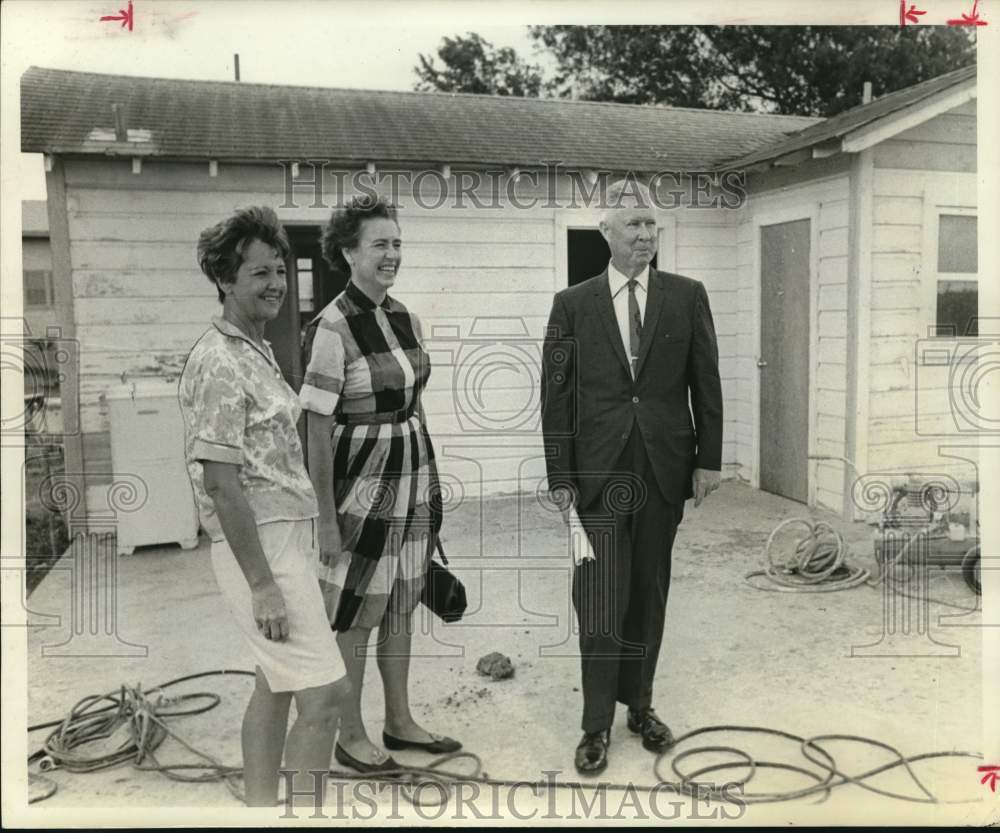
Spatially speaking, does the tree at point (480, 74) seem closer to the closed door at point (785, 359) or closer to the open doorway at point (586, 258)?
the closed door at point (785, 359)

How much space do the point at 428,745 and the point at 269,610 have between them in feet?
3.70

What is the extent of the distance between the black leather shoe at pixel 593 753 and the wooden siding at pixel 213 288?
1.85m

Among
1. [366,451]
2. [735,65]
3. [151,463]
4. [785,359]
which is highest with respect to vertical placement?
[735,65]

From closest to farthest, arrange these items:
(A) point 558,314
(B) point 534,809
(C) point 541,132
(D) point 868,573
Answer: (B) point 534,809, (A) point 558,314, (D) point 868,573, (C) point 541,132

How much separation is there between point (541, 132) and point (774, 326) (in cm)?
206

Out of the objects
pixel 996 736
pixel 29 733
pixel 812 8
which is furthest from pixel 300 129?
pixel 996 736

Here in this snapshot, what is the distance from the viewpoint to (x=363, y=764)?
9.82ft

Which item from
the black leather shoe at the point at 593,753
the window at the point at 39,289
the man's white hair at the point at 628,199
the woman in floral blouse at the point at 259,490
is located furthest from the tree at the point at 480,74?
the black leather shoe at the point at 593,753

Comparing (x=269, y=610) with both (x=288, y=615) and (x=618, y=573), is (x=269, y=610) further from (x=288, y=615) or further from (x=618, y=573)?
(x=618, y=573)

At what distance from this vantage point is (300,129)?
526 cm

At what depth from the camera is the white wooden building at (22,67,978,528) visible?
4.85 meters

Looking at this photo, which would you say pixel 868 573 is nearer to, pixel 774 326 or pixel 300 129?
pixel 774 326

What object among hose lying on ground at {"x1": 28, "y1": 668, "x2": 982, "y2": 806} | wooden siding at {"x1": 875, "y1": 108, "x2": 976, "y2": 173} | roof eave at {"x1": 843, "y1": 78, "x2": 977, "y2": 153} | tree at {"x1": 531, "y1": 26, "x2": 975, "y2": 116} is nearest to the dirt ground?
hose lying on ground at {"x1": 28, "y1": 668, "x2": 982, "y2": 806}

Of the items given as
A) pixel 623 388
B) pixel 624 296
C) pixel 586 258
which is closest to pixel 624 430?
pixel 623 388
